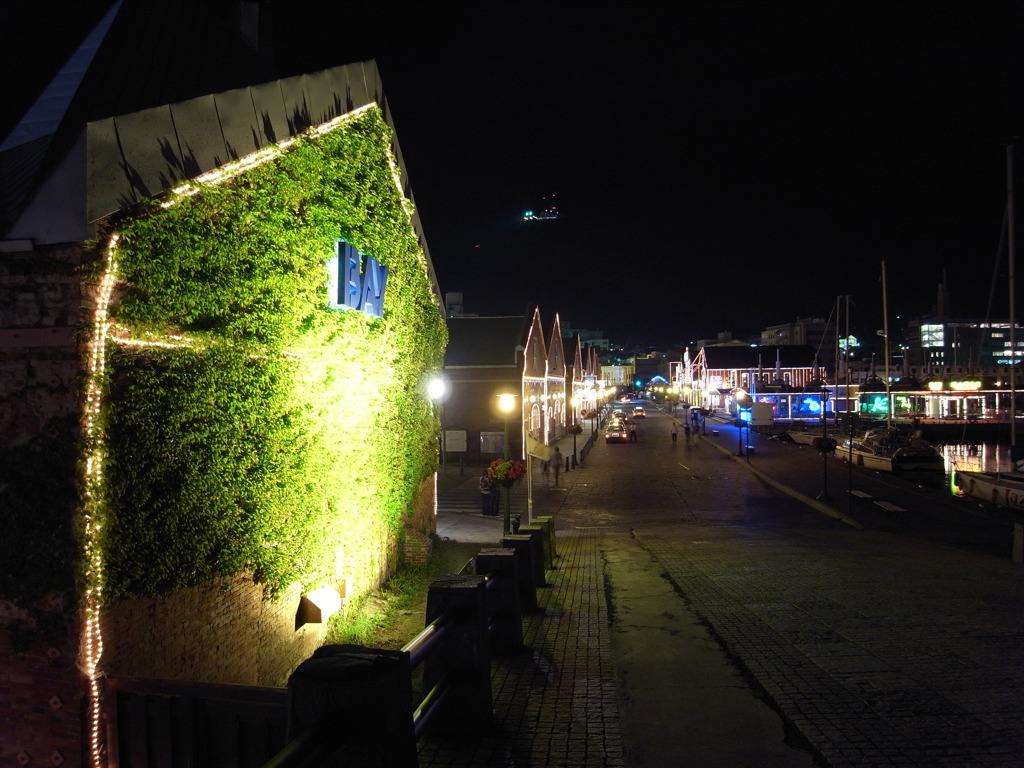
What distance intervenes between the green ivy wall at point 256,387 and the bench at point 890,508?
61.4 feet

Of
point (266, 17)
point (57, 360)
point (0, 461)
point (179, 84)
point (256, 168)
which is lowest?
point (0, 461)

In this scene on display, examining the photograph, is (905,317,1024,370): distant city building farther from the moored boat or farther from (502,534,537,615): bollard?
(502,534,537,615): bollard

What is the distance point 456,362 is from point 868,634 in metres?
33.8

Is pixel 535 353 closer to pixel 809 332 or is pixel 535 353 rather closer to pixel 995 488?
pixel 995 488

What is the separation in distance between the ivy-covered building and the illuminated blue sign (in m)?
0.04

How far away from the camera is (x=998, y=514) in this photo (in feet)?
79.9

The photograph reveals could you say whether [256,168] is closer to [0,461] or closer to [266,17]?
[0,461]

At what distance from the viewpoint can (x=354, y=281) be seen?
389 inches

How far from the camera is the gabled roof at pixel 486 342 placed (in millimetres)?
40000

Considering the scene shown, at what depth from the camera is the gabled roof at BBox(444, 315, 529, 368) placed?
40.0 m

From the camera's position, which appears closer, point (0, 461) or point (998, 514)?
point (0, 461)

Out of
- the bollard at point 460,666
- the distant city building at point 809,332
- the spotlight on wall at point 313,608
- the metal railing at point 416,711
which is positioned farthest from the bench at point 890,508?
the distant city building at point 809,332

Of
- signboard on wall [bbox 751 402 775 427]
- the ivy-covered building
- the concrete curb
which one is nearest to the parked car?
the concrete curb

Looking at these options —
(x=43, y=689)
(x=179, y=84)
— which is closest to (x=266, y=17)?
(x=179, y=84)
